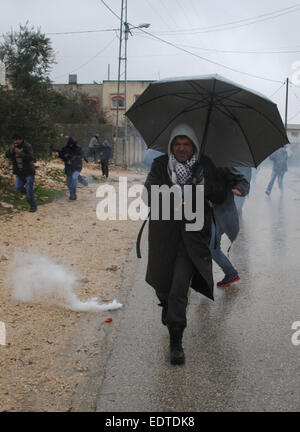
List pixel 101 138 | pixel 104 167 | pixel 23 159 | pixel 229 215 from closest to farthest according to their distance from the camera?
1. pixel 229 215
2. pixel 23 159
3. pixel 104 167
4. pixel 101 138

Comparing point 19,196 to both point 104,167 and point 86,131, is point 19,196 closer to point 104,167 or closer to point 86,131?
point 104,167

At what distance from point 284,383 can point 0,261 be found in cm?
445

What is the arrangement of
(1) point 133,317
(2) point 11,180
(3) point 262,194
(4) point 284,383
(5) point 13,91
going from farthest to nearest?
(3) point 262,194, (2) point 11,180, (5) point 13,91, (1) point 133,317, (4) point 284,383

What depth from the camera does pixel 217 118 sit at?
392 cm

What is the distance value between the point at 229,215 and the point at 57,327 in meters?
1.96

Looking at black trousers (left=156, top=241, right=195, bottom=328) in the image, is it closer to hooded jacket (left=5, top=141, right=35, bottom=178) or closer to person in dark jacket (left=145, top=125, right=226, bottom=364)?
person in dark jacket (left=145, top=125, right=226, bottom=364)

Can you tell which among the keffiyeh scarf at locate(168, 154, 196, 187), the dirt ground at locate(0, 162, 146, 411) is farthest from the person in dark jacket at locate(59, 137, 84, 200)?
the keffiyeh scarf at locate(168, 154, 196, 187)

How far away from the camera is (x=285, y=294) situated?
5305mm

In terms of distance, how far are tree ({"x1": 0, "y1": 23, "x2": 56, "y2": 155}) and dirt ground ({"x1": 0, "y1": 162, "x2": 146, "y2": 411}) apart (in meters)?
4.17

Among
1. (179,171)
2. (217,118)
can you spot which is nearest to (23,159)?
(217,118)

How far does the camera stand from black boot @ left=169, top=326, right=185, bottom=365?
363 centimetres
